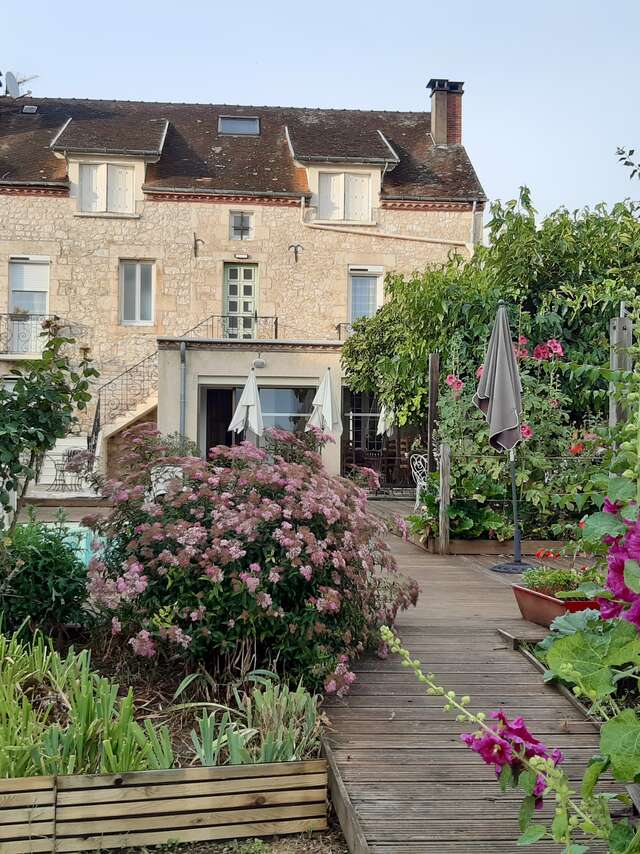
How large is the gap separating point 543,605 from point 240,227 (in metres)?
18.2

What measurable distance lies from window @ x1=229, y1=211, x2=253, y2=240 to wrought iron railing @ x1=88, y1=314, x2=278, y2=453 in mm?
2011

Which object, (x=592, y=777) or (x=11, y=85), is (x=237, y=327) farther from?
(x=592, y=777)

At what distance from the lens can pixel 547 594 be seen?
506 cm

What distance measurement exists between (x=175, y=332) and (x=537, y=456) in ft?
44.8

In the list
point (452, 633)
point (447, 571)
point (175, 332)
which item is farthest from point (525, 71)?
point (175, 332)

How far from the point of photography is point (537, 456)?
30.4 ft

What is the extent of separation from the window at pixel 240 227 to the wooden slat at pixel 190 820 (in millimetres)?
19891

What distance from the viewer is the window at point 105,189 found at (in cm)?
2136

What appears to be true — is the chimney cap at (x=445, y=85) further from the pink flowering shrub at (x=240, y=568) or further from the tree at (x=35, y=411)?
the pink flowering shrub at (x=240, y=568)

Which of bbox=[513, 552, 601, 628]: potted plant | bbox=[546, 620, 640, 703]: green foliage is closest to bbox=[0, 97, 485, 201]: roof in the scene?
bbox=[513, 552, 601, 628]: potted plant

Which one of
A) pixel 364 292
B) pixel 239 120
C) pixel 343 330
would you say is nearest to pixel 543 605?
pixel 343 330

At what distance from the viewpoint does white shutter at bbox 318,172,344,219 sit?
22078mm

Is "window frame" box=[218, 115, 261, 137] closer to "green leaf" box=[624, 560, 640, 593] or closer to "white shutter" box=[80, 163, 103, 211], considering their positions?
"white shutter" box=[80, 163, 103, 211]

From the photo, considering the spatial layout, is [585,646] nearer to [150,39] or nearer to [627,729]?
[627,729]
